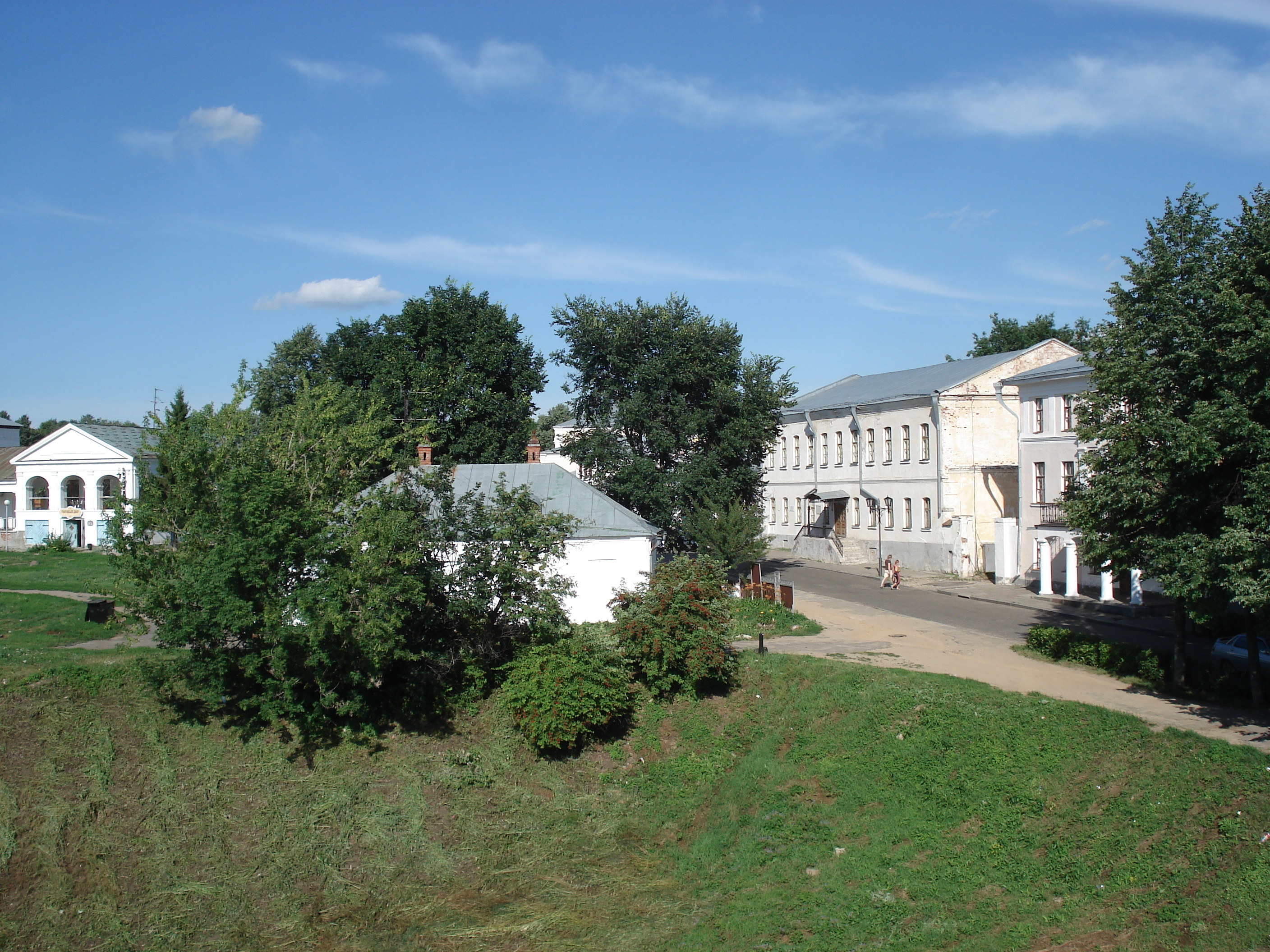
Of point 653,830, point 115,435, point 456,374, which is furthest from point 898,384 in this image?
point 115,435

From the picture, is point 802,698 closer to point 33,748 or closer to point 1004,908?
point 1004,908

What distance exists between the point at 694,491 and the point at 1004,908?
21.6m

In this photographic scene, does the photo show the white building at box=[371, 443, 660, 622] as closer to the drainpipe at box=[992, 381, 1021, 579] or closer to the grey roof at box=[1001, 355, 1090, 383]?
the drainpipe at box=[992, 381, 1021, 579]

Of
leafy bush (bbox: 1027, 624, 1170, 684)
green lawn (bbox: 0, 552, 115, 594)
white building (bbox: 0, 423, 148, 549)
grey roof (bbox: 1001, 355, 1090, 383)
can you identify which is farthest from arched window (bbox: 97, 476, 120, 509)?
leafy bush (bbox: 1027, 624, 1170, 684)

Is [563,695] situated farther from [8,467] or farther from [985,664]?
[8,467]

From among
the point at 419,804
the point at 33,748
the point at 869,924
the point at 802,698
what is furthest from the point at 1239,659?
the point at 33,748

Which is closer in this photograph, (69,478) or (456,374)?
(456,374)

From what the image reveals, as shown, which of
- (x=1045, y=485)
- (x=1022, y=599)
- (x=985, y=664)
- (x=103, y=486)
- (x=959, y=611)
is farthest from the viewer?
(x=103, y=486)

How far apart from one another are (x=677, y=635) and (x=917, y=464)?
24.4 metres

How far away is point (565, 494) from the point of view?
2606cm

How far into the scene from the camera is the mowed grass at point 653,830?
34.9 feet

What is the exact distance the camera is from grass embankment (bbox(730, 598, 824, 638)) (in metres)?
23.8

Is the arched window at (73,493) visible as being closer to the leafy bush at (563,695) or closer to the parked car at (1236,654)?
the leafy bush at (563,695)

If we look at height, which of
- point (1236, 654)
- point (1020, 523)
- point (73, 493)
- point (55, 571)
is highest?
point (73, 493)
